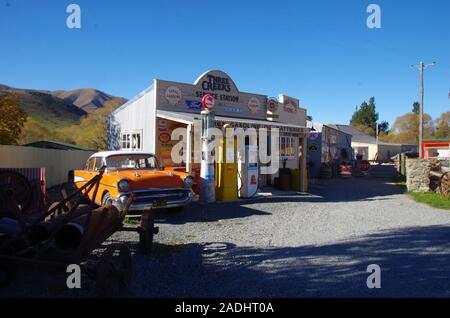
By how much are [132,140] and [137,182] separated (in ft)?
25.7

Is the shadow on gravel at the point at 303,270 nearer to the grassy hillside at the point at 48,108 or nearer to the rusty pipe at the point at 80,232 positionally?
the rusty pipe at the point at 80,232

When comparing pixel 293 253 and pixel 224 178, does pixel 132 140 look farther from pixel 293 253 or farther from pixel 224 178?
pixel 293 253

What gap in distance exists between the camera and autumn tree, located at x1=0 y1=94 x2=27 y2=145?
18.7 metres

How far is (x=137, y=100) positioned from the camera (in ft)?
49.6

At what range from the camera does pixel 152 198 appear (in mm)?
8047

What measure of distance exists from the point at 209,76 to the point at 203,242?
10.3 meters

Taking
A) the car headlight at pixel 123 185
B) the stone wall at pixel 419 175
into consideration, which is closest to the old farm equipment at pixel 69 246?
the car headlight at pixel 123 185

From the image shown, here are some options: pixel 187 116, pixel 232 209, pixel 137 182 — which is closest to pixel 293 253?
pixel 137 182

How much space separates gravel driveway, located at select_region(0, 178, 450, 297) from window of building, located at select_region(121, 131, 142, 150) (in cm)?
564

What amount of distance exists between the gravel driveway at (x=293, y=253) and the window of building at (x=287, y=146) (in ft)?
26.0

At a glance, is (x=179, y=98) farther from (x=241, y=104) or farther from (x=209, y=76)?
(x=241, y=104)

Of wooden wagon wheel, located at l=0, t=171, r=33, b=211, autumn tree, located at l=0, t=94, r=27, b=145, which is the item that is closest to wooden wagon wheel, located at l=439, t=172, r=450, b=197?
wooden wagon wheel, located at l=0, t=171, r=33, b=211
